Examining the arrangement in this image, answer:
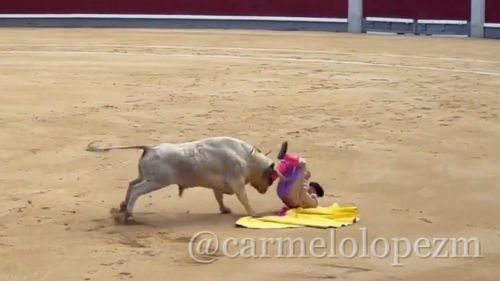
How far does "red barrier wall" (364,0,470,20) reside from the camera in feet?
49.6

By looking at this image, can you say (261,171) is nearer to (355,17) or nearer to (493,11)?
(493,11)

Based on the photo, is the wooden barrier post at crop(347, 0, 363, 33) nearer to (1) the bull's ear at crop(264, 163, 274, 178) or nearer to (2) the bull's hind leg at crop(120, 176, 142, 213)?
(1) the bull's ear at crop(264, 163, 274, 178)

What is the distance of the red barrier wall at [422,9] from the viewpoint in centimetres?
1512

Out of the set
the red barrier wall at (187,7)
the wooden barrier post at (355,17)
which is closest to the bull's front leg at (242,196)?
the wooden barrier post at (355,17)

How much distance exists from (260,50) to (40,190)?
25.6ft

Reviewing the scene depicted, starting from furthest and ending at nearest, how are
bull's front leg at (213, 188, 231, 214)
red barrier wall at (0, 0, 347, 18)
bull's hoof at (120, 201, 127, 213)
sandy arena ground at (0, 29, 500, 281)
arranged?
1. red barrier wall at (0, 0, 347, 18)
2. bull's front leg at (213, 188, 231, 214)
3. bull's hoof at (120, 201, 127, 213)
4. sandy arena ground at (0, 29, 500, 281)

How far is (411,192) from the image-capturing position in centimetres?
564

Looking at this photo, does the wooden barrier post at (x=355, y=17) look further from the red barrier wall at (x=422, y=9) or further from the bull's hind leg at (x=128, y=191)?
the bull's hind leg at (x=128, y=191)

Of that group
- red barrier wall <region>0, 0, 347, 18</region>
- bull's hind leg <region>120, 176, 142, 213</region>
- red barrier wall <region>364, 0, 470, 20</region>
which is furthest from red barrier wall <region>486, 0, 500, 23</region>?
bull's hind leg <region>120, 176, 142, 213</region>

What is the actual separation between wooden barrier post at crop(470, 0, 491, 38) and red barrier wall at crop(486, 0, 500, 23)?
60 millimetres

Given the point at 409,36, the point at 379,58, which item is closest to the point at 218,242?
the point at 379,58

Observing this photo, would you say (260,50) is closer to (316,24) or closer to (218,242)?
(316,24)

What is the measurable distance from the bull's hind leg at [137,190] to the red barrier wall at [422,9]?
10786 millimetres

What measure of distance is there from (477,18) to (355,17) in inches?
70.6
